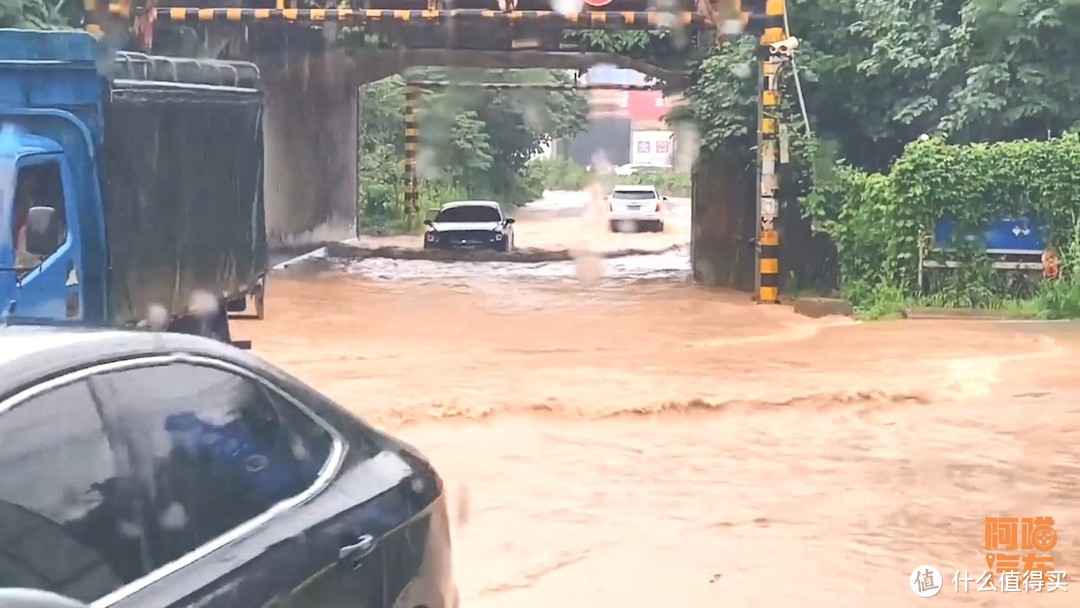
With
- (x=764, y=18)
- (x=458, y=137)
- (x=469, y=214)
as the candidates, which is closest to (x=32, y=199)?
(x=764, y=18)

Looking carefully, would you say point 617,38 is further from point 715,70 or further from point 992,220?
point 992,220

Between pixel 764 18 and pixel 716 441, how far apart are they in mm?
10663

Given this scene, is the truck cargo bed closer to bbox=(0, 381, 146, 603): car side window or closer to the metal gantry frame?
bbox=(0, 381, 146, 603): car side window

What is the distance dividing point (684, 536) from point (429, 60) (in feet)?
75.3

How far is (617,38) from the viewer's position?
23.8m

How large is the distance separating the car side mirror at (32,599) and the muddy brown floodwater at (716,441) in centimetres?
396

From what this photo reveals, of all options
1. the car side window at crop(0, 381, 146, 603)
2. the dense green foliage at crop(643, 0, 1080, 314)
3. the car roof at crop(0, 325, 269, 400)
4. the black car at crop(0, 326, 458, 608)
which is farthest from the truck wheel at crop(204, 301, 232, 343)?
the car side window at crop(0, 381, 146, 603)

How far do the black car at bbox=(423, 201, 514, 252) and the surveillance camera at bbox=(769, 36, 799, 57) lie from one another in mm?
12743

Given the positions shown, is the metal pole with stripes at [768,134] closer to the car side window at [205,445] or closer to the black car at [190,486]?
the black car at [190,486]

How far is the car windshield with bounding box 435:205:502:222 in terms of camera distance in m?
32.6

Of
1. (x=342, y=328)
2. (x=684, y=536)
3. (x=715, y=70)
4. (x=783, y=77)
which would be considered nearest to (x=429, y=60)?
(x=715, y=70)

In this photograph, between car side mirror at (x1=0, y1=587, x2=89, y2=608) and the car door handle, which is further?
the car door handle

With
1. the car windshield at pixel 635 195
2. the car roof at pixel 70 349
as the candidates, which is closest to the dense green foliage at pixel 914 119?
the car roof at pixel 70 349

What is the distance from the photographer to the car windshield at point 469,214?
107 feet
